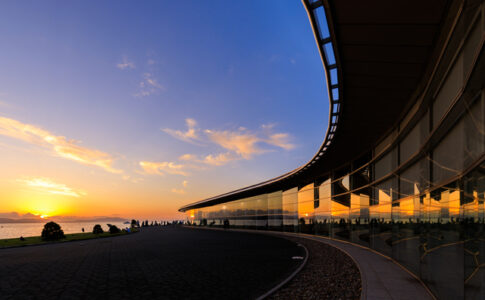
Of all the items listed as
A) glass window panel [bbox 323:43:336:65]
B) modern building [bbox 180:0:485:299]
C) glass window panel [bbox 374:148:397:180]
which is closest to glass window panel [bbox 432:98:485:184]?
modern building [bbox 180:0:485:299]

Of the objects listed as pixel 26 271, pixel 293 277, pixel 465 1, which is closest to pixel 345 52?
pixel 465 1

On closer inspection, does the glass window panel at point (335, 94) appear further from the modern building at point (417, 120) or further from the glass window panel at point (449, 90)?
the glass window panel at point (449, 90)

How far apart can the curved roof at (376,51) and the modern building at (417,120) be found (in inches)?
1.2

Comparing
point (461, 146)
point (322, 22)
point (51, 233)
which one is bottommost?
point (51, 233)

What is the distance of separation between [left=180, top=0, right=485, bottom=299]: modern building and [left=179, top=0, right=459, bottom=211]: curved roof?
0.03m

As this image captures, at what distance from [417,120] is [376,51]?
Result: 171 inches

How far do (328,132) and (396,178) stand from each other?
4343 millimetres

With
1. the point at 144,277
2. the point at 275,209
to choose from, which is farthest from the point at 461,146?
the point at 275,209

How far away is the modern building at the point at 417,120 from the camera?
19.7ft

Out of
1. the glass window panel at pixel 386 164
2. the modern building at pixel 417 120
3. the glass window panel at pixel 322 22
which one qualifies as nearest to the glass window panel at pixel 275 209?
the modern building at pixel 417 120

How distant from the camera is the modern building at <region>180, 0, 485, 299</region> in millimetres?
6011

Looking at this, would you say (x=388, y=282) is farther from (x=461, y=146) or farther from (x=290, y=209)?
(x=290, y=209)

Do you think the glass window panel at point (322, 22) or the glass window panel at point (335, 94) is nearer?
the glass window panel at point (322, 22)

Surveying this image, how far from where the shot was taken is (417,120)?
1156cm
